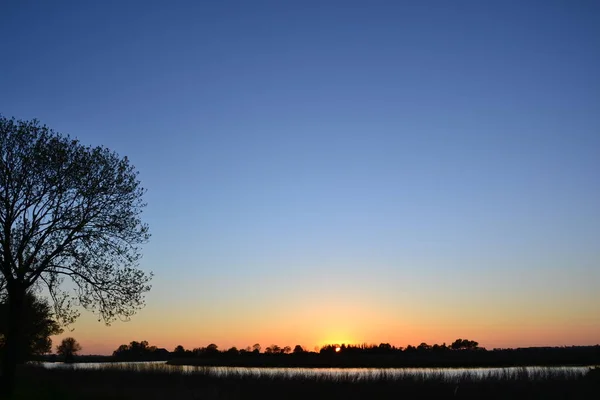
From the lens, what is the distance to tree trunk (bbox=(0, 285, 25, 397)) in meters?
24.3

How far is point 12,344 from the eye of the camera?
82.9ft

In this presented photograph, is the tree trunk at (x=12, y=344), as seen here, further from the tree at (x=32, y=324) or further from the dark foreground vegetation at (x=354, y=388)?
the tree at (x=32, y=324)

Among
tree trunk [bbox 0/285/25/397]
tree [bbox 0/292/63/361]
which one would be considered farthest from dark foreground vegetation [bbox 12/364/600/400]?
tree [bbox 0/292/63/361]

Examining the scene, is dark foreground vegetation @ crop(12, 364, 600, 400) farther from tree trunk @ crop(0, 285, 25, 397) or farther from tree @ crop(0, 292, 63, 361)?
tree @ crop(0, 292, 63, 361)

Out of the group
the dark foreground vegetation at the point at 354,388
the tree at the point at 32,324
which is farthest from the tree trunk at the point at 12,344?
the tree at the point at 32,324

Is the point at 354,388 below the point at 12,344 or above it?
below

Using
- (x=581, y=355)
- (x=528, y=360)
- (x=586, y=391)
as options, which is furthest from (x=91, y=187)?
(x=581, y=355)

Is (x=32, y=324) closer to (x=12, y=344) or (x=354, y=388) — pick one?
(x=12, y=344)

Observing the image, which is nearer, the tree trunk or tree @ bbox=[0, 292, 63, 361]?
the tree trunk

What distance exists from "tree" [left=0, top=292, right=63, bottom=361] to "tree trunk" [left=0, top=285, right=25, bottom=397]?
851 cm

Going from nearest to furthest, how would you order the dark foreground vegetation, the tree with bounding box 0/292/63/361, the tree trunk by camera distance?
the tree trunk
the dark foreground vegetation
the tree with bounding box 0/292/63/361

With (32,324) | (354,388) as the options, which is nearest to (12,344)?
(354,388)

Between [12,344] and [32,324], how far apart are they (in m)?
32.1

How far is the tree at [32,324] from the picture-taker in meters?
45.1
